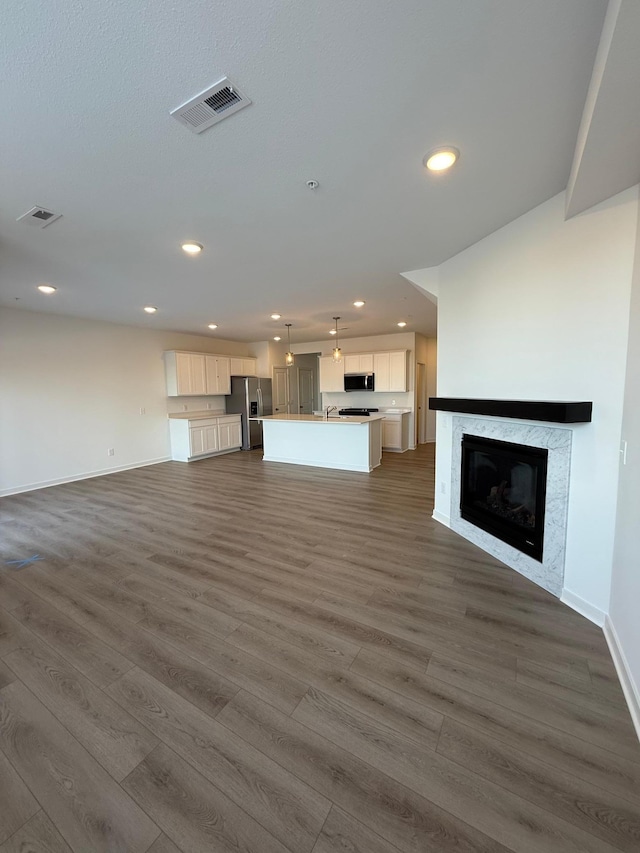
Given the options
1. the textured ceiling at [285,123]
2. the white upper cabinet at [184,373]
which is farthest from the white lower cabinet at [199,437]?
the textured ceiling at [285,123]

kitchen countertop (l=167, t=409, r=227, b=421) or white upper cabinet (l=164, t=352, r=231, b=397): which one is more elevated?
white upper cabinet (l=164, t=352, r=231, b=397)

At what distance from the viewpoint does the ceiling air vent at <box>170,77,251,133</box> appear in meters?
1.40

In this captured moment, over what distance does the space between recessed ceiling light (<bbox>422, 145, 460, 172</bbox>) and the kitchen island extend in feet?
13.9

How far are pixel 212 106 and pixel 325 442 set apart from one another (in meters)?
5.24

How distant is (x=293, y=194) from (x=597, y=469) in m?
2.68

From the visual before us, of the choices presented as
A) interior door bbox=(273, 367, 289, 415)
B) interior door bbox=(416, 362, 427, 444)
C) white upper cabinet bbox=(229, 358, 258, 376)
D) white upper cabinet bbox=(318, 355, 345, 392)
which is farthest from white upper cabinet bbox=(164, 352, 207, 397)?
interior door bbox=(416, 362, 427, 444)

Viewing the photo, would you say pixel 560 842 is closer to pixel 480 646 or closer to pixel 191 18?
pixel 480 646

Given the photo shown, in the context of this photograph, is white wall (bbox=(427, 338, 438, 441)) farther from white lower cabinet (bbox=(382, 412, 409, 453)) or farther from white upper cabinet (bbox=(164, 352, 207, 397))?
white upper cabinet (bbox=(164, 352, 207, 397))

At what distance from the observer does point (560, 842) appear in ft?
3.61

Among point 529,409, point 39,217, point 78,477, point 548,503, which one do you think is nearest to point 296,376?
point 78,477

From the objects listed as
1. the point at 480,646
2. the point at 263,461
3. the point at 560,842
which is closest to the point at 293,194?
the point at 480,646

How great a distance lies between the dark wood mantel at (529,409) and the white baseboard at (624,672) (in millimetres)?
1255

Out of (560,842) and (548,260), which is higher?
(548,260)

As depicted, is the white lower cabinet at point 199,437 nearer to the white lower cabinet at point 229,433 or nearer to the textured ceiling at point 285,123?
the white lower cabinet at point 229,433
